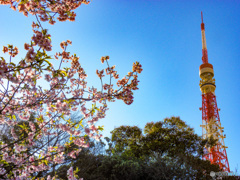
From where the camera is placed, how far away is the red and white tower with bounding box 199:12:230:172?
20.3 meters

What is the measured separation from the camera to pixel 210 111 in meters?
22.6

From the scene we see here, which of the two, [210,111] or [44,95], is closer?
[44,95]

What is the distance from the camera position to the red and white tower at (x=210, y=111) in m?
20.3

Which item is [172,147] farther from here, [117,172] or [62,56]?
[62,56]

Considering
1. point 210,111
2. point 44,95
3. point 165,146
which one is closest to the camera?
point 44,95

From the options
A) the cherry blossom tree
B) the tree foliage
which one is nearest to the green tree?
the tree foliage

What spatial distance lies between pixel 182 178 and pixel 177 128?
5473 millimetres

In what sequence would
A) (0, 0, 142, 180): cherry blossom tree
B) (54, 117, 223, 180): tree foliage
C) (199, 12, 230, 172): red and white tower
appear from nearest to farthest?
(0, 0, 142, 180): cherry blossom tree
(54, 117, 223, 180): tree foliage
(199, 12, 230, 172): red and white tower

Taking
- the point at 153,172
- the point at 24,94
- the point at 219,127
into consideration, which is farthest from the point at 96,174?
the point at 219,127

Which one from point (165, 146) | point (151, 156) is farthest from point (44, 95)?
point (165, 146)

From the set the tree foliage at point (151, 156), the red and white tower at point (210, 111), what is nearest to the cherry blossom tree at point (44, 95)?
the tree foliage at point (151, 156)

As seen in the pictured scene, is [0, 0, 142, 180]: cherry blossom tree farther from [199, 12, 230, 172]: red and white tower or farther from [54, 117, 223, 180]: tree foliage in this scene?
[199, 12, 230, 172]: red and white tower

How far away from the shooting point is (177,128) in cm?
Result: 1512

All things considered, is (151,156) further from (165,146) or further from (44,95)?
(44,95)
